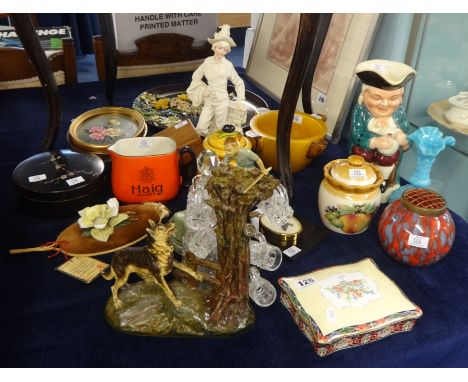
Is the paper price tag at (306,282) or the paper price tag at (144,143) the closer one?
the paper price tag at (306,282)

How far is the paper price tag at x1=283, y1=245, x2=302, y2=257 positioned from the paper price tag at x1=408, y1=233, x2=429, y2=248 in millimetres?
225

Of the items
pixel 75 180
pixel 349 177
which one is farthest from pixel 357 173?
pixel 75 180

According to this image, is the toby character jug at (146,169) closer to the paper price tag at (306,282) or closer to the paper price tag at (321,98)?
the paper price tag at (306,282)

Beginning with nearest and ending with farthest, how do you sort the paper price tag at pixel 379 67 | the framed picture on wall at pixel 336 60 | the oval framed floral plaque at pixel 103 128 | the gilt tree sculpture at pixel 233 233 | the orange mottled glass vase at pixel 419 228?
1. the gilt tree sculpture at pixel 233 233
2. the orange mottled glass vase at pixel 419 228
3. the paper price tag at pixel 379 67
4. the oval framed floral plaque at pixel 103 128
5. the framed picture on wall at pixel 336 60

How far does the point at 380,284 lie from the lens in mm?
887

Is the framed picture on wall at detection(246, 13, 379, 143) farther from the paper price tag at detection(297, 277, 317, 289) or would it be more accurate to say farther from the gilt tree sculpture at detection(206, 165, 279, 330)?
the gilt tree sculpture at detection(206, 165, 279, 330)

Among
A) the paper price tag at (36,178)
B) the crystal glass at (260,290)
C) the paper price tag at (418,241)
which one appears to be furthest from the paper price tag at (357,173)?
the paper price tag at (36,178)

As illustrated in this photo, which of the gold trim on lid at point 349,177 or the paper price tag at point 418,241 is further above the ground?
the gold trim on lid at point 349,177

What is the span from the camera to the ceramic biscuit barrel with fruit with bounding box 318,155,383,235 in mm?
1009

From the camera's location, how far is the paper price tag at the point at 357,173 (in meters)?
1.01

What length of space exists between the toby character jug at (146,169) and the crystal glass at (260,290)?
1.18 feet

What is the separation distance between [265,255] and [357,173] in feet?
0.86

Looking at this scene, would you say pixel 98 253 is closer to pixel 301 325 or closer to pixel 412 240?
pixel 301 325

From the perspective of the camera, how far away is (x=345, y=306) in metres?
0.83
